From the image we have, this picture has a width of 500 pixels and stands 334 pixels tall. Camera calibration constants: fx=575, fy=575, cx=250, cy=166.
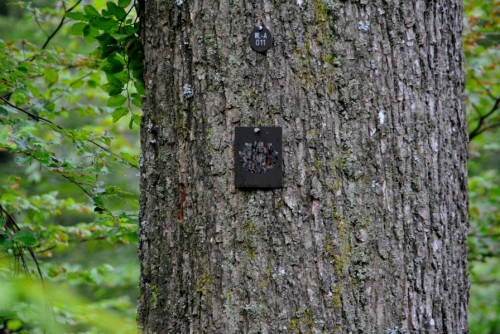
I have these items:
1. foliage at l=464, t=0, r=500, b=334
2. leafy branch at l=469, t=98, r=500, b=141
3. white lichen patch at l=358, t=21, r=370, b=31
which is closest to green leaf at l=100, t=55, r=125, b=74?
white lichen patch at l=358, t=21, r=370, b=31

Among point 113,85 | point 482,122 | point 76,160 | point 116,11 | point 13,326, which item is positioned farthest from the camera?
point 482,122

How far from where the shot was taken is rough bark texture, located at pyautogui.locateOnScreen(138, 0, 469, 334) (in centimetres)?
171

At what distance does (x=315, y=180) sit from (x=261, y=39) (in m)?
0.46

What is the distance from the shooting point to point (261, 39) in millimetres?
1768

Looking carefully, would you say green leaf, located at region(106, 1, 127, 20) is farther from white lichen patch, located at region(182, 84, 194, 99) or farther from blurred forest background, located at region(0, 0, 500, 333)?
white lichen patch, located at region(182, 84, 194, 99)

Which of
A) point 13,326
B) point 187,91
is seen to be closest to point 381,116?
point 187,91

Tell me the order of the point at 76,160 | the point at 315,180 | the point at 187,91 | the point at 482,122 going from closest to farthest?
the point at 315,180
the point at 187,91
the point at 76,160
the point at 482,122

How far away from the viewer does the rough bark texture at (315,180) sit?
171 centimetres

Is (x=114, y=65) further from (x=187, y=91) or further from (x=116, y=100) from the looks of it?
(x=187, y=91)

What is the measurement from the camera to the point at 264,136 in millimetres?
1746

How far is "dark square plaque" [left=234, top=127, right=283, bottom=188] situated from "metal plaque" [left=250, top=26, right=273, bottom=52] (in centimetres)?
25

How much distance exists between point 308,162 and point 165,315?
678mm

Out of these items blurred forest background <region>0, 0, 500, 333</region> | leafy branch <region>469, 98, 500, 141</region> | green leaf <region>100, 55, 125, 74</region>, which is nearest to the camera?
blurred forest background <region>0, 0, 500, 333</region>

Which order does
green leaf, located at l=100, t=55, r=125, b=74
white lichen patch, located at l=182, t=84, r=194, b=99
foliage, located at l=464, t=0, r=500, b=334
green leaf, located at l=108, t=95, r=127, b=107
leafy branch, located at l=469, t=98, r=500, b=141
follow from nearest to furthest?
white lichen patch, located at l=182, t=84, r=194, b=99 < green leaf, located at l=100, t=55, r=125, b=74 < green leaf, located at l=108, t=95, r=127, b=107 < foliage, located at l=464, t=0, r=500, b=334 < leafy branch, located at l=469, t=98, r=500, b=141
